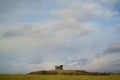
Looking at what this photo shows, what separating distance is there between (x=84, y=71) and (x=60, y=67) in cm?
1568

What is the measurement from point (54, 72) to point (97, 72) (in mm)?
24007

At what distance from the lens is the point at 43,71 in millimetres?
117250

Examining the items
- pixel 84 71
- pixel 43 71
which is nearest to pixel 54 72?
pixel 43 71

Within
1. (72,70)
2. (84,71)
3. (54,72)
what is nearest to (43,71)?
(54,72)

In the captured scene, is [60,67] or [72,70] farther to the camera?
[60,67]

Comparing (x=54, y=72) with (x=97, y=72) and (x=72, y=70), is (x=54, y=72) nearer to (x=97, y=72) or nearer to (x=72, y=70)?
(x=72, y=70)

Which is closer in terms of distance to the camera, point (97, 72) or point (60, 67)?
point (97, 72)

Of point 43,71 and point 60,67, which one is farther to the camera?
point 60,67

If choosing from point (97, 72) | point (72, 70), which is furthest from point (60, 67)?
point (97, 72)

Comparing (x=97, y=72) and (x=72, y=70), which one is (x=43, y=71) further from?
(x=97, y=72)

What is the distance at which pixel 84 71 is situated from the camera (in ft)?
397

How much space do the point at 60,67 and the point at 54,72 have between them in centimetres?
1396

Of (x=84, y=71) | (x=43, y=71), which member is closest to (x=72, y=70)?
(x=84, y=71)

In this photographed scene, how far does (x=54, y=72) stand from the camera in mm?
113500
